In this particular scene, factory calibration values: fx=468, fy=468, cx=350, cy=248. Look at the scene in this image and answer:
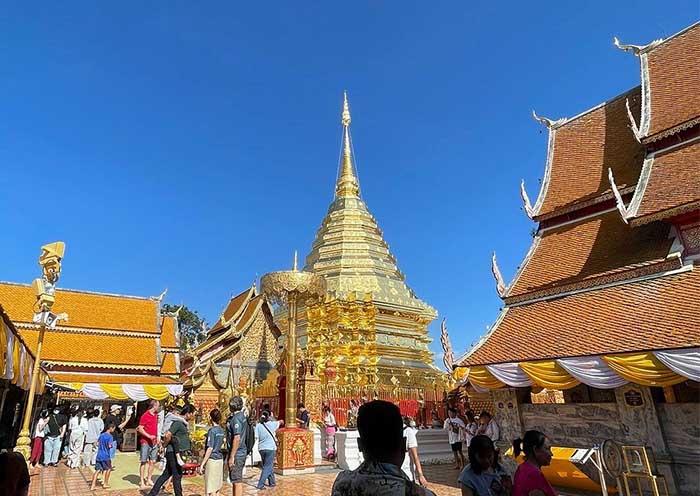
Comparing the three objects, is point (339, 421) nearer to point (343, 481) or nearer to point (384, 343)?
point (384, 343)

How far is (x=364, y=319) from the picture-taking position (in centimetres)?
Result: 2259

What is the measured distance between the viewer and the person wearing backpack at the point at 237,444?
19.4ft

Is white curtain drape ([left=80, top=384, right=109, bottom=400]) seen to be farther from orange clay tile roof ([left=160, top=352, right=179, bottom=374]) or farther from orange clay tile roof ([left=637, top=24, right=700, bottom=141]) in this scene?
orange clay tile roof ([left=637, top=24, right=700, bottom=141])

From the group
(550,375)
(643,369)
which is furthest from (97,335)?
(643,369)

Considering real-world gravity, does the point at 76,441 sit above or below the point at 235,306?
below

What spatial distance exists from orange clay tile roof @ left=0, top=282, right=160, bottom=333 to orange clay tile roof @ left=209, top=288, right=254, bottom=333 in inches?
143

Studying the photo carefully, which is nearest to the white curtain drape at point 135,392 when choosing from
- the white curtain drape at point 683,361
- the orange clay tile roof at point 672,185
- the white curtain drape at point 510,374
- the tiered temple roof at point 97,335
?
the tiered temple roof at point 97,335

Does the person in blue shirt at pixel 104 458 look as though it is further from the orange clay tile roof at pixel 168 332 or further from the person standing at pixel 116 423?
the orange clay tile roof at pixel 168 332

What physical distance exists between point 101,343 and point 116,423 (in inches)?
304

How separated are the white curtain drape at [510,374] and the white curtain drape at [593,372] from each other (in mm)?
894

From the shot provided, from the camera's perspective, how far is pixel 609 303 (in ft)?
28.5

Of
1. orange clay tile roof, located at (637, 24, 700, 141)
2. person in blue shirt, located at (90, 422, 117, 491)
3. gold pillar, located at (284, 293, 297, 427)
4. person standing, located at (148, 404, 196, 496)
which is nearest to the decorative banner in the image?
person in blue shirt, located at (90, 422, 117, 491)

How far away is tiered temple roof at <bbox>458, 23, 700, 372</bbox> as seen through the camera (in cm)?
778

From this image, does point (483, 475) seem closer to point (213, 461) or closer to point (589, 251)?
point (213, 461)
